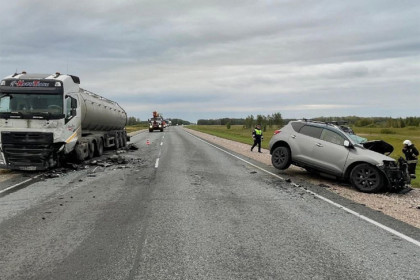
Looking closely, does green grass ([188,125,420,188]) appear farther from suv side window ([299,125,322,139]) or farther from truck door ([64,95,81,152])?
truck door ([64,95,81,152])

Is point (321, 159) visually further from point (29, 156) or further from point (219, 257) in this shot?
point (29, 156)

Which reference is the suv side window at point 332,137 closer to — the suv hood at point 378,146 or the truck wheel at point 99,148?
the suv hood at point 378,146

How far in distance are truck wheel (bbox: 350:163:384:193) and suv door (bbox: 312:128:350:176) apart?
1.78 feet

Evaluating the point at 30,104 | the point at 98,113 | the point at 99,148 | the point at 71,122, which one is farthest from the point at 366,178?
the point at 98,113

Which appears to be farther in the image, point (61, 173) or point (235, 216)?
point (61, 173)

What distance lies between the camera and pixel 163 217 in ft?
23.2

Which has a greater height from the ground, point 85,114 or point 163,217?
point 85,114

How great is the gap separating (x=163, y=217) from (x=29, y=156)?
27.2 feet

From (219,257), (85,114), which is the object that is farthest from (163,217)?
(85,114)

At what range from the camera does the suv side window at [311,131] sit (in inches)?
501

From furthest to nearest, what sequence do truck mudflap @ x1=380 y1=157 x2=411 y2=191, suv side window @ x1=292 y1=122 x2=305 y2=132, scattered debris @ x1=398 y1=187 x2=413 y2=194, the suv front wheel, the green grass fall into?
the green grass → suv side window @ x1=292 y1=122 x2=305 y2=132 → the suv front wheel → scattered debris @ x1=398 y1=187 x2=413 y2=194 → truck mudflap @ x1=380 y1=157 x2=411 y2=191

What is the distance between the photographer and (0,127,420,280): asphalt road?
4.56m

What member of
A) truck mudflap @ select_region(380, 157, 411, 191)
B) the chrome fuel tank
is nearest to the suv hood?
truck mudflap @ select_region(380, 157, 411, 191)

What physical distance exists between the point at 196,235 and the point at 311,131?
27.0 ft
